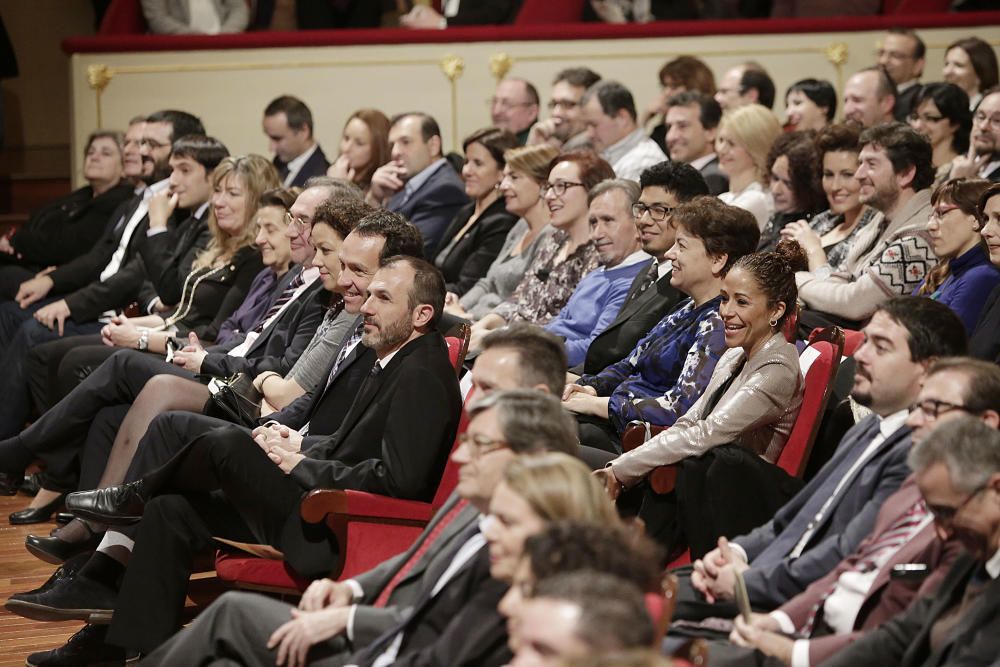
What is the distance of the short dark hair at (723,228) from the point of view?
13.3 ft

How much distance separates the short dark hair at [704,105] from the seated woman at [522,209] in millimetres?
834

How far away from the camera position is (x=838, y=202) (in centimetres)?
497

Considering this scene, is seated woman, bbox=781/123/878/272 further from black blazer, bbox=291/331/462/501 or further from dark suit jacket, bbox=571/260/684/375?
black blazer, bbox=291/331/462/501

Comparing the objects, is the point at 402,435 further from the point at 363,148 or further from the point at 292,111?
the point at 292,111

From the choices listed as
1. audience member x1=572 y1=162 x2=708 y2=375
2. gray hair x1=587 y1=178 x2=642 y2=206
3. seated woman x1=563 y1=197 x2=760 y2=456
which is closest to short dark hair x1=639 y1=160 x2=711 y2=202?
audience member x1=572 y1=162 x2=708 y2=375

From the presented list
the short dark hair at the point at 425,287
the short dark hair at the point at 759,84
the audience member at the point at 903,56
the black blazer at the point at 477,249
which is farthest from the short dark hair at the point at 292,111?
the short dark hair at the point at 425,287

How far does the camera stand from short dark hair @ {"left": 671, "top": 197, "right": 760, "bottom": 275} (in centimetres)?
405

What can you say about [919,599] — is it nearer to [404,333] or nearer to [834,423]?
[834,423]

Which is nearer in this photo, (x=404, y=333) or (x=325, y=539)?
(x=325, y=539)

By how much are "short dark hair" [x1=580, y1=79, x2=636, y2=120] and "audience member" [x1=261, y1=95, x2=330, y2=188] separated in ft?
4.78

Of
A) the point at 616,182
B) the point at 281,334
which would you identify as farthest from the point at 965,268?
the point at 281,334

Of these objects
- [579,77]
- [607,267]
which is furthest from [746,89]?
[607,267]

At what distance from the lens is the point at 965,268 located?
4.07 metres

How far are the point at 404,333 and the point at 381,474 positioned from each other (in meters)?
0.44
